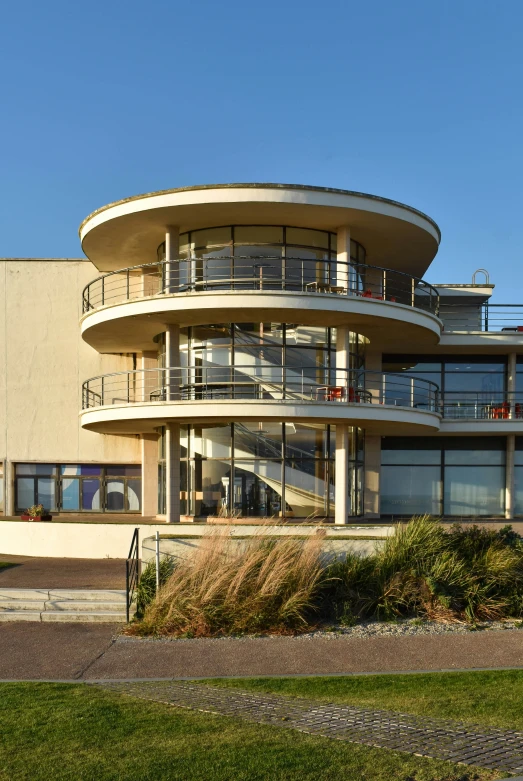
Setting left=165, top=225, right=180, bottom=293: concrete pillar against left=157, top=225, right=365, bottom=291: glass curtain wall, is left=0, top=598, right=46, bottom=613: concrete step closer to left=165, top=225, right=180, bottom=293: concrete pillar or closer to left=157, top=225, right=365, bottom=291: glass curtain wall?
left=165, top=225, right=180, bottom=293: concrete pillar

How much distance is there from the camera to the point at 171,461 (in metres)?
23.8

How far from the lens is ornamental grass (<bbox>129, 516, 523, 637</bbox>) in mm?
14086

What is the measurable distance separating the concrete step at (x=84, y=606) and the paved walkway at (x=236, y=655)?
1.38m

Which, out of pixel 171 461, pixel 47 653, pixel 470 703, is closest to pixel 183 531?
pixel 171 461

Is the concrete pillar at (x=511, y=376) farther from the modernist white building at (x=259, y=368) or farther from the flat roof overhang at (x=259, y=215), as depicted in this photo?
the flat roof overhang at (x=259, y=215)

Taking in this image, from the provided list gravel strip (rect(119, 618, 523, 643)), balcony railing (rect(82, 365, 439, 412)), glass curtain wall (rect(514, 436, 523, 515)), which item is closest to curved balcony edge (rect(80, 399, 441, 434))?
balcony railing (rect(82, 365, 439, 412))

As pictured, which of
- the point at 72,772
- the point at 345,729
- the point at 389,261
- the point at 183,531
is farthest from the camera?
the point at 389,261

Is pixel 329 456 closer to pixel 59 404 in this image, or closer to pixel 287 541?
pixel 287 541

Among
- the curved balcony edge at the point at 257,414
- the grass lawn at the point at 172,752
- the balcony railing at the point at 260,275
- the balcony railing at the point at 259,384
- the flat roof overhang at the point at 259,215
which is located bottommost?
the grass lawn at the point at 172,752

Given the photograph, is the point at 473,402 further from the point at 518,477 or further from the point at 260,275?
the point at 260,275

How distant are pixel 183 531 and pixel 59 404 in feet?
39.8

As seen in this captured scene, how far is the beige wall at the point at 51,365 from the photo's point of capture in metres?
30.8

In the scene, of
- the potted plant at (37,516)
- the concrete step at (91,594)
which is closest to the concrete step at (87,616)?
the concrete step at (91,594)

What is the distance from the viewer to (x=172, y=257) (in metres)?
23.6
